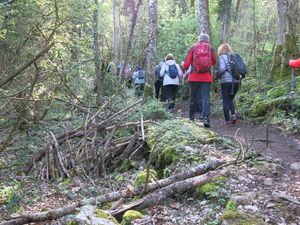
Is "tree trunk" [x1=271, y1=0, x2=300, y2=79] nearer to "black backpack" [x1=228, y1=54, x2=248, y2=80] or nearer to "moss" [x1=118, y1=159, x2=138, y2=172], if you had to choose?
"black backpack" [x1=228, y1=54, x2=248, y2=80]

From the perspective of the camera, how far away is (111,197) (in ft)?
17.7

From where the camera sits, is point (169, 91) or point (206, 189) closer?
point (206, 189)

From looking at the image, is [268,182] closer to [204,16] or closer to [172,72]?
[172,72]

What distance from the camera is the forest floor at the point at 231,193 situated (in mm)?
4504

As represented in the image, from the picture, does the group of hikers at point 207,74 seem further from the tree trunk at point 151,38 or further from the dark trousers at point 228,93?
the tree trunk at point 151,38

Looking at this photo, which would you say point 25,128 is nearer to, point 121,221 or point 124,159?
point 124,159

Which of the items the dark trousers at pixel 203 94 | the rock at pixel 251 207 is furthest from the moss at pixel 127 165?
the rock at pixel 251 207

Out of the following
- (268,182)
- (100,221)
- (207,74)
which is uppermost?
(207,74)

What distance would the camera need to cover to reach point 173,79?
12250 mm

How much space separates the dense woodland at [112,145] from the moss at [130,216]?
0.5 inches

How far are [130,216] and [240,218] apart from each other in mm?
1334

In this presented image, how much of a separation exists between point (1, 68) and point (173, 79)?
5.27 m

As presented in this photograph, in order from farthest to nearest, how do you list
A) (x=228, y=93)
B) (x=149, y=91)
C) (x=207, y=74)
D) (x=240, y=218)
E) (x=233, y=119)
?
(x=149, y=91) < (x=233, y=119) < (x=228, y=93) < (x=207, y=74) < (x=240, y=218)

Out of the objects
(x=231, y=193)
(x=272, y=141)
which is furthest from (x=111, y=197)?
(x=272, y=141)
